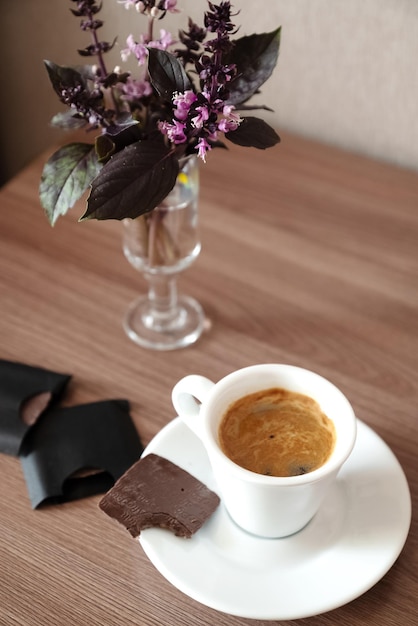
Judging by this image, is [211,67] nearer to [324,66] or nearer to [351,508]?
[351,508]

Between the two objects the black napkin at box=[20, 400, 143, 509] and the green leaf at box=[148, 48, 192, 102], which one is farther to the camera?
the black napkin at box=[20, 400, 143, 509]

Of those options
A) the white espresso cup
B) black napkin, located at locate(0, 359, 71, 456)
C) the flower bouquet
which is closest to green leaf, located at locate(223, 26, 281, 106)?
the flower bouquet

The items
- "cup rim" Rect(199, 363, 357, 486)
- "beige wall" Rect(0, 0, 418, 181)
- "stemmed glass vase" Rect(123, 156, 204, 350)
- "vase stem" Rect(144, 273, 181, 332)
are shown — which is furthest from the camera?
"beige wall" Rect(0, 0, 418, 181)

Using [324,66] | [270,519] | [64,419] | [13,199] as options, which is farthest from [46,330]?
[324,66]

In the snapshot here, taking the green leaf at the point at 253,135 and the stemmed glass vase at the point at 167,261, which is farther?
the stemmed glass vase at the point at 167,261

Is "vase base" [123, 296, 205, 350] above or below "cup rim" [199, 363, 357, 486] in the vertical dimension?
below

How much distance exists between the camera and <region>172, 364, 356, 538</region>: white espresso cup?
0.61m

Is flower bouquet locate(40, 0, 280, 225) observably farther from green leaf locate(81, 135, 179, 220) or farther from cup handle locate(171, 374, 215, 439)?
cup handle locate(171, 374, 215, 439)

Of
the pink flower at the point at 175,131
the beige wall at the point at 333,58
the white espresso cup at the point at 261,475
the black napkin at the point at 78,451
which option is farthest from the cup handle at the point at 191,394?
the beige wall at the point at 333,58

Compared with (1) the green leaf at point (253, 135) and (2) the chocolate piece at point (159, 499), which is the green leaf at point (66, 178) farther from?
(2) the chocolate piece at point (159, 499)

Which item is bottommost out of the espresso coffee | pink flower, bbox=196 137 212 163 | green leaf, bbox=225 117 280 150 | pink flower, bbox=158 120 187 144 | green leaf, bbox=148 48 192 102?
the espresso coffee

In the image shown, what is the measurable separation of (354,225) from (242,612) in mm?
634

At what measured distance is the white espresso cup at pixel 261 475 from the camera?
0.61m

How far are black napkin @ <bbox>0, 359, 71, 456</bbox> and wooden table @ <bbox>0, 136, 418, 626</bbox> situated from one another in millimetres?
19
